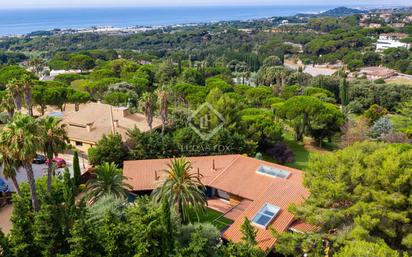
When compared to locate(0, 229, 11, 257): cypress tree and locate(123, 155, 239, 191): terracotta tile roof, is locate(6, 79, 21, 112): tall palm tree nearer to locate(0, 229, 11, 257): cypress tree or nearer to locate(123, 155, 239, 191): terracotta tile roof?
locate(123, 155, 239, 191): terracotta tile roof

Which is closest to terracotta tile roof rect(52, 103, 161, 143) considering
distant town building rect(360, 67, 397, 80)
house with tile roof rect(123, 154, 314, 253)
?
house with tile roof rect(123, 154, 314, 253)

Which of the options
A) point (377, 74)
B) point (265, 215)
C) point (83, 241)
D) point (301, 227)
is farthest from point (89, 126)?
point (377, 74)

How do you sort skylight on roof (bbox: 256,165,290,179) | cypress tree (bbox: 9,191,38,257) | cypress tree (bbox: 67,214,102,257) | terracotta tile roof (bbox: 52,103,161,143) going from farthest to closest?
terracotta tile roof (bbox: 52,103,161,143) → skylight on roof (bbox: 256,165,290,179) → cypress tree (bbox: 9,191,38,257) → cypress tree (bbox: 67,214,102,257)

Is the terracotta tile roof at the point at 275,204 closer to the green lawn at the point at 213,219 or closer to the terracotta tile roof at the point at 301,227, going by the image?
the terracotta tile roof at the point at 301,227

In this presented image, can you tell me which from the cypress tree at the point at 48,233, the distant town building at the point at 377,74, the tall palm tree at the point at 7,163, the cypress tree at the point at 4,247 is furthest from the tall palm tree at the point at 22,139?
the distant town building at the point at 377,74

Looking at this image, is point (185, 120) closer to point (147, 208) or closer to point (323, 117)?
point (323, 117)

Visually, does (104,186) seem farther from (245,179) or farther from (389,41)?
(389,41)
